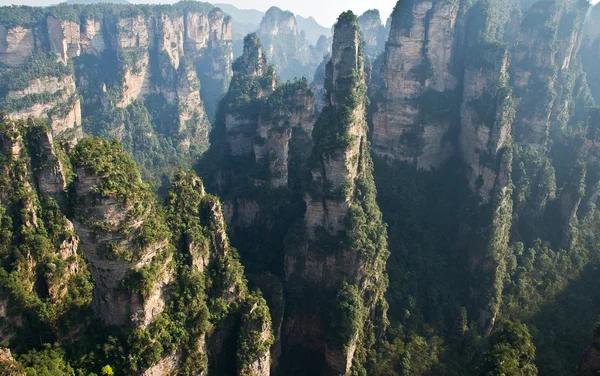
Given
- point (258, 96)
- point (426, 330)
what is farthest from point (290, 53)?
point (426, 330)

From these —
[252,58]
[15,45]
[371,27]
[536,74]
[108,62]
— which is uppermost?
[371,27]

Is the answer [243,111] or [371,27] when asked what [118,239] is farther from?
[371,27]

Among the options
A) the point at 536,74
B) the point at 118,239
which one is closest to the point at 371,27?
the point at 536,74

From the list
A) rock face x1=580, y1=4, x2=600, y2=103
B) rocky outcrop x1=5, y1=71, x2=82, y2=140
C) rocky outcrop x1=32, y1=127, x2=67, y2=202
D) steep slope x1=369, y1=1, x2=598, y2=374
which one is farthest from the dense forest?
rock face x1=580, y1=4, x2=600, y2=103

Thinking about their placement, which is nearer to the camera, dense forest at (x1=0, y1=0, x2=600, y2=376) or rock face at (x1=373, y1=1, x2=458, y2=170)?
dense forest at (x1=0, y1=0, x2=600, y2=376)

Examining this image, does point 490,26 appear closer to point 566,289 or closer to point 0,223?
point 566,289

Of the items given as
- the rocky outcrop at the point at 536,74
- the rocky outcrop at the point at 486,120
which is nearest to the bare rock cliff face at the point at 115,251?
A: the rocky outcrop at the point at 486,120

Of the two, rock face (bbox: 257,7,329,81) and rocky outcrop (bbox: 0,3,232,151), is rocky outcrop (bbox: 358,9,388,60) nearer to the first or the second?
rock face (bbox: 257,7,329,81)
